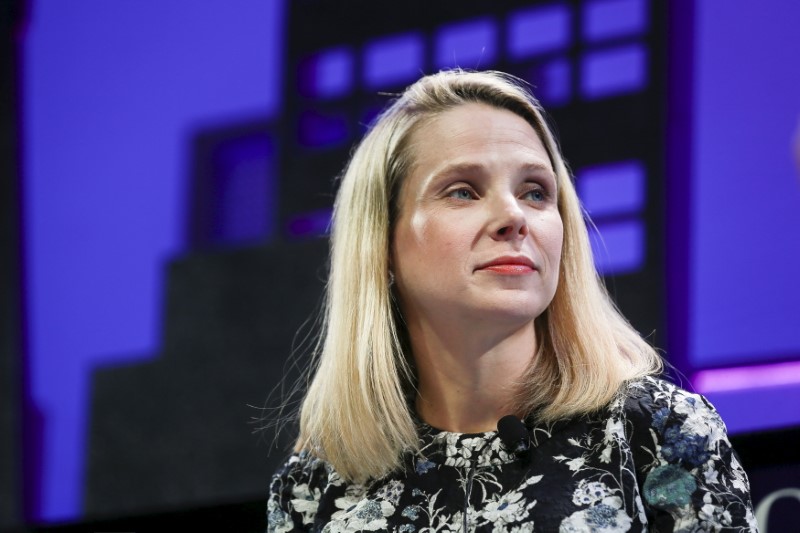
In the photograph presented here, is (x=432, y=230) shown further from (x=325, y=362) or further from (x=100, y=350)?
(x=100, y=350)

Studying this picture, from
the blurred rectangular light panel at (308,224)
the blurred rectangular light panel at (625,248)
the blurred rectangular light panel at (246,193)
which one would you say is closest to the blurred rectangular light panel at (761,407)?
the blurred rectangular light panel at (625,248)

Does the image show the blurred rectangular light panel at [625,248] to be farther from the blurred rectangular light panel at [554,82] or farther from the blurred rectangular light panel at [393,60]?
the blurred rectangular light panel at [393,60]

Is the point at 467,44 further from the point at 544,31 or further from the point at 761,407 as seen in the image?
the point at 761,407

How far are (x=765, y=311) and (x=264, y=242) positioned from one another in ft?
4.76

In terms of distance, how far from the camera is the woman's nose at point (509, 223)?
1.60m

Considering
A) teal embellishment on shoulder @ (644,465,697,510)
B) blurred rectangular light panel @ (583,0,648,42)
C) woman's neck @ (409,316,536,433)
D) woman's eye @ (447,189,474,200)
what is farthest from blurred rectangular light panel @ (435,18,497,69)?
teal embellishment on shoulder @ (644,465,697,510)

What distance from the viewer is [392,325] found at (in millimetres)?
1809

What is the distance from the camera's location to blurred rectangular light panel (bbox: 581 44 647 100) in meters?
2.78

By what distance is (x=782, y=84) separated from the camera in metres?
2.50

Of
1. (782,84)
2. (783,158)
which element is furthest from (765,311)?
(782,84)

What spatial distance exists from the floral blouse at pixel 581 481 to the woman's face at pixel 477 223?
0.69 feet

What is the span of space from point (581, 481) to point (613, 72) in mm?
1567

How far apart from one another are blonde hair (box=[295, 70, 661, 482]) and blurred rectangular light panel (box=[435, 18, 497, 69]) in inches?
40.4

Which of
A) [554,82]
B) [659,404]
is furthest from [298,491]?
[554,82]
